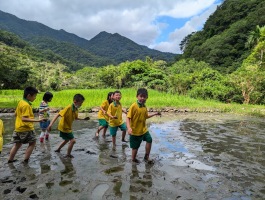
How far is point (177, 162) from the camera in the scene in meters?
6.11

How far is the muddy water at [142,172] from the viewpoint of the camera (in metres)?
4.29

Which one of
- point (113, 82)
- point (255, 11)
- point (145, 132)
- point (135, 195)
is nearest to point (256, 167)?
point (145, 132)

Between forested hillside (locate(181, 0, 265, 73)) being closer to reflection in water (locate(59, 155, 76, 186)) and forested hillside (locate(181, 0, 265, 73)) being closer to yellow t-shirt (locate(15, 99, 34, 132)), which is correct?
reflection in water (locate(59, 155, 76, 186))

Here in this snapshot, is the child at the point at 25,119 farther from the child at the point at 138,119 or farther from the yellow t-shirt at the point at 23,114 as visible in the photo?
the child at the point at 138,119

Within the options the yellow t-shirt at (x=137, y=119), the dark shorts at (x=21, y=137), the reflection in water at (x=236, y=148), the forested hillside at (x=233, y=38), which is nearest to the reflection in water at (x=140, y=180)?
the yellow t-shirt at (x=137, y=119)

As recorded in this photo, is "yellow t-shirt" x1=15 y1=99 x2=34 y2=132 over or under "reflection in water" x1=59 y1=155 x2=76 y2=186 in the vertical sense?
over

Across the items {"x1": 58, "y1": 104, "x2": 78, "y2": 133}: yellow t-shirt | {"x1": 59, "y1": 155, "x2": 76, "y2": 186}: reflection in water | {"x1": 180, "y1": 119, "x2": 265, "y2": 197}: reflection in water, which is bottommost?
{"x1": 180, "y1": 119, "x2": 265, "y2": 197}: reflection in water

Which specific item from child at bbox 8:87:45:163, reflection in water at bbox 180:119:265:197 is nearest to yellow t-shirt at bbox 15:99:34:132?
child at bbox 8:87:45:163

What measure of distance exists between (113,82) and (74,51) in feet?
295

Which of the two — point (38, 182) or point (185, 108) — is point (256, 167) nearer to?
point (38, 182)

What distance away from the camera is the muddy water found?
429 centimetres

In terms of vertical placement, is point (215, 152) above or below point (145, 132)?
below

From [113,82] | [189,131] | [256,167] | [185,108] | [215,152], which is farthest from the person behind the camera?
[113,82]

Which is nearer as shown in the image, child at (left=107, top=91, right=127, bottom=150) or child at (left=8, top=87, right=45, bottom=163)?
child at (left=8, top=87, right=45, bottom=163)
